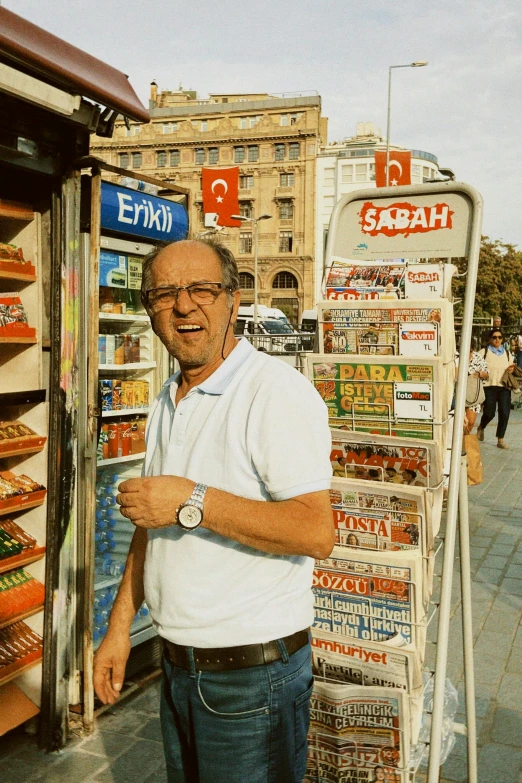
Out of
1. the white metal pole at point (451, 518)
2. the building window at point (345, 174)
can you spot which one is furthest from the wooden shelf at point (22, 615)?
the building window at point (345, 174)

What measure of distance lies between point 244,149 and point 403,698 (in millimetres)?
61586

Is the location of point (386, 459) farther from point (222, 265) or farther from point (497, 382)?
point (497, 382)

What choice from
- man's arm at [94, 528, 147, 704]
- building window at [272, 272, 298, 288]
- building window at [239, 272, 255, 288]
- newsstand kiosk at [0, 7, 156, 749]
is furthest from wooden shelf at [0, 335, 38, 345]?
building window at [239, 272, 255, 288]

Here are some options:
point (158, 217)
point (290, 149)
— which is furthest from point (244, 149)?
point (158, 217)

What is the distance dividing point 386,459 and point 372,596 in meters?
0.47

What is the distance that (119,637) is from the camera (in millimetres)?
2090

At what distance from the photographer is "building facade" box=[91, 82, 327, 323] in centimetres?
5775

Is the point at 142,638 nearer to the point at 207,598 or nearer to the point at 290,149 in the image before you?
the point at 207,598

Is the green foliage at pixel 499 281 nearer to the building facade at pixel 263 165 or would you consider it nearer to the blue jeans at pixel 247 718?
the building facade at pixel 263 165

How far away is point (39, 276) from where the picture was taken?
3.62 metres

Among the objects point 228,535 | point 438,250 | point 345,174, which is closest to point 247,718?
point 228,535

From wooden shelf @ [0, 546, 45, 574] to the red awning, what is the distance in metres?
2.19

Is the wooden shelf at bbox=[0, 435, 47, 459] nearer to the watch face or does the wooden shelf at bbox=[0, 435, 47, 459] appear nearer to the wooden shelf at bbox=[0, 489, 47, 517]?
the wooden shelf at bbox=[0, 489, 47, 517]

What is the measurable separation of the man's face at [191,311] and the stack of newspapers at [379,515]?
72 centimetres
